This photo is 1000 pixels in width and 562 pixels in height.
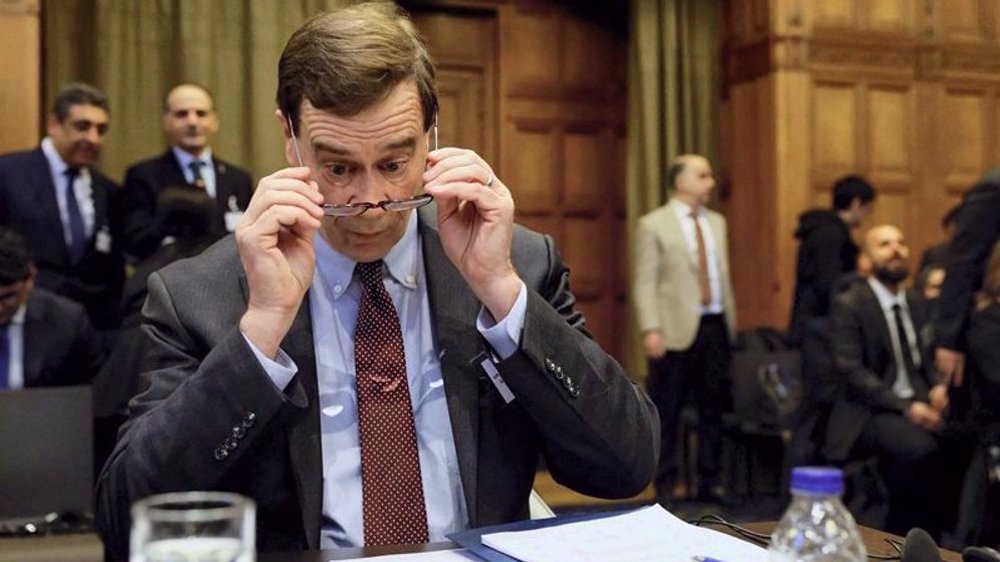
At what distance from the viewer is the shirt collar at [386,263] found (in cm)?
174

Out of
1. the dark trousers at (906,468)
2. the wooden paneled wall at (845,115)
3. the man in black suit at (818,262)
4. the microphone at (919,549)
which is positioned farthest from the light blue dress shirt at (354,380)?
the wooden paneled wall at (845,115)

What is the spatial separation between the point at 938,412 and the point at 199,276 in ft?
12.0

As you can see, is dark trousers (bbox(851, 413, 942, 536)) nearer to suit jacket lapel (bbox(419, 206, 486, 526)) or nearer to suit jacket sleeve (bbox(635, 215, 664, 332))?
suit jacket sleeve (bbox(635, 215, 664, 332))

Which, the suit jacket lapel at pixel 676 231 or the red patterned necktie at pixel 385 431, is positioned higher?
the suit jacket lapel at pixel 676 231

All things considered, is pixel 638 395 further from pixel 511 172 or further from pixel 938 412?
pixel 511 172

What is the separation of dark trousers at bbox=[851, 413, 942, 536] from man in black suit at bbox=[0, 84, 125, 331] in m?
3.09

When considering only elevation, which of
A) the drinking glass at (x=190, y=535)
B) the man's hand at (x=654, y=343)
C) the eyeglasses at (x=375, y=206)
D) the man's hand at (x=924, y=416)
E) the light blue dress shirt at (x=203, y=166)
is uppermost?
the light blue dress shirt at (x=203, y=166)

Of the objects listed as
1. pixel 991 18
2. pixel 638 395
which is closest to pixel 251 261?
pixel 638 395

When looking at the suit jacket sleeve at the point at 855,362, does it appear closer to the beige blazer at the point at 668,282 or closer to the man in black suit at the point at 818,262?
the man in black suit at the point at 818,262

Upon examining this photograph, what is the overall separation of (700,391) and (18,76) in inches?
147

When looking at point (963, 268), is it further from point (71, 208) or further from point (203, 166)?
point (71, 208)

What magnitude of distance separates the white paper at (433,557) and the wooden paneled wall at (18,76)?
4.74m

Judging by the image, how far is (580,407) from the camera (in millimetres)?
Answer: 1632

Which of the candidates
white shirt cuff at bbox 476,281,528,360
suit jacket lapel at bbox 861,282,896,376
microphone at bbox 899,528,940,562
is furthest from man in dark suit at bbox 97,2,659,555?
suit jacket lapel at bbox 861,282,896,376
